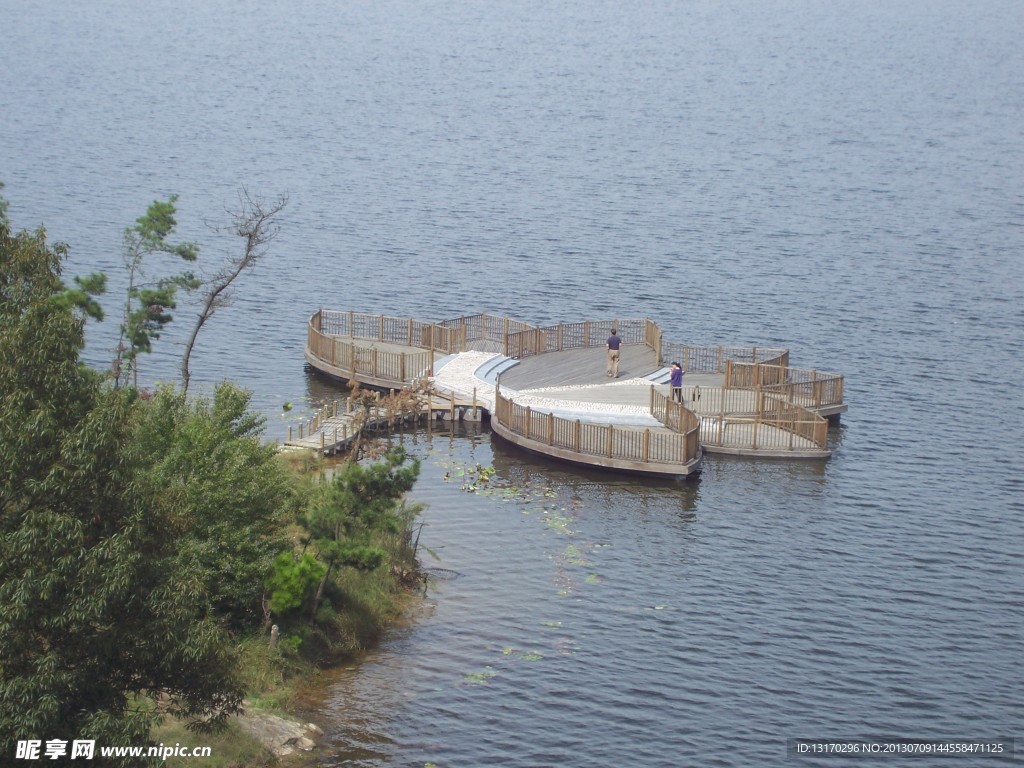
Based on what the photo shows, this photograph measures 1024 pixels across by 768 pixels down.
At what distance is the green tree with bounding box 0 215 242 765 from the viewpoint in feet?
76.1

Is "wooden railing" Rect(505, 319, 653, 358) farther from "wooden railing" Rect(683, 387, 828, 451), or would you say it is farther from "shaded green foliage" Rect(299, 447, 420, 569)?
"shaded green foliage" Rect(299, 447, 420, 569)

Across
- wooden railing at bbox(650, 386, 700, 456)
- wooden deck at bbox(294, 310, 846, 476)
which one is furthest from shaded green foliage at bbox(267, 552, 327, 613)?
wooden railing at bbox(650, 386, 700, 456)

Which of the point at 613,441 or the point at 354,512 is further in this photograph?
the point at 613,441

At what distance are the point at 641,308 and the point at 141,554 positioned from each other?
2495 inches

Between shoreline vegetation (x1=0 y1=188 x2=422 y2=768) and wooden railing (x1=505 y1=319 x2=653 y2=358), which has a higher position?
wooden railing (x1=505 y1=319 x2=653 y2=358)

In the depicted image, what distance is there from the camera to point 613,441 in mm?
55188

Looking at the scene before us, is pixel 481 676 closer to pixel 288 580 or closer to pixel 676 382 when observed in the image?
pixel 288 580

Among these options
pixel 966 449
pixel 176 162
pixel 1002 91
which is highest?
pixel 1002 91

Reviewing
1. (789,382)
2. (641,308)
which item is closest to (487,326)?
(789,382)

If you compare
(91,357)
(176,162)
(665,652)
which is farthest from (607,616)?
(176,162)

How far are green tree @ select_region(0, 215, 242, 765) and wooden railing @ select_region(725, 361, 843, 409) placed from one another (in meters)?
38.7

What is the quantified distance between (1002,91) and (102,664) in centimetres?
17188

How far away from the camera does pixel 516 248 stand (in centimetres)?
10138

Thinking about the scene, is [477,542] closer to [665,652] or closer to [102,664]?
[665,652]
